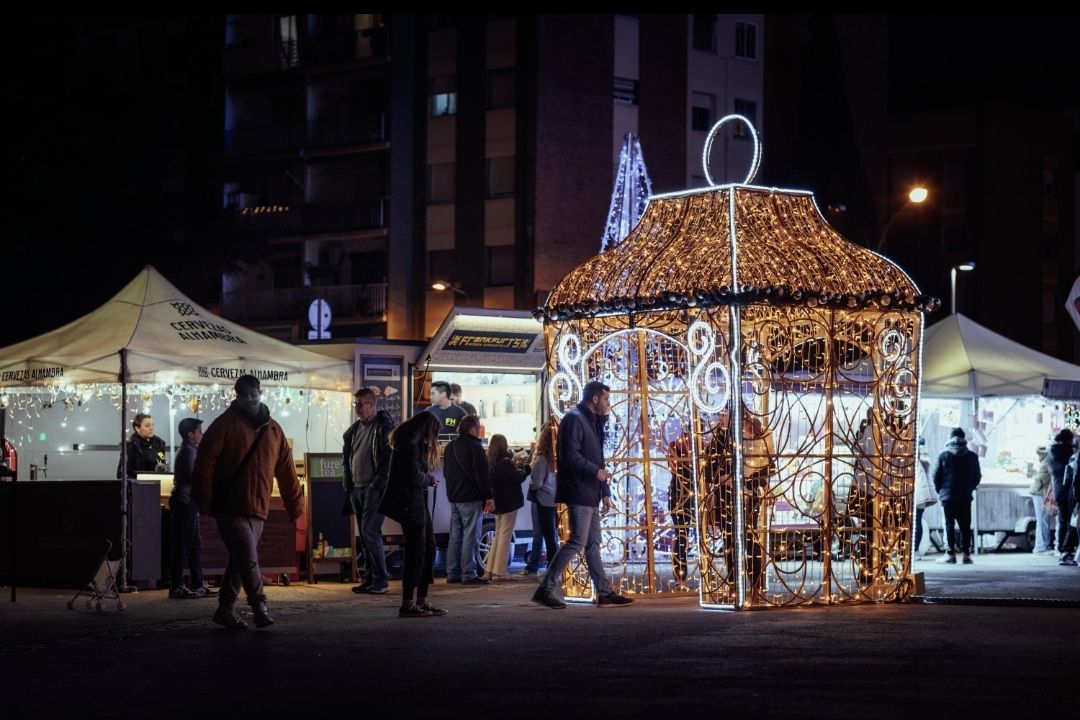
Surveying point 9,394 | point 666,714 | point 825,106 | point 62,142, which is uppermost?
point 825,106

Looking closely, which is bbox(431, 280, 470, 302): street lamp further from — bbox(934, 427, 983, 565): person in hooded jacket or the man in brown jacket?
the man in brown jacket

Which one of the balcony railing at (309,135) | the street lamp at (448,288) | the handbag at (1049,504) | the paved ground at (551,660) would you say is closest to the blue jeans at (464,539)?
the paved ground at (551,660)

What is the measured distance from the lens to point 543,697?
10117 millimetres

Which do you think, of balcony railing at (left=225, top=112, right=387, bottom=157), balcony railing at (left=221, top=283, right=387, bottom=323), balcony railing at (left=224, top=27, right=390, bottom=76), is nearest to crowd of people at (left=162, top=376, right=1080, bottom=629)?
balcony railing at (left=221, top=283, right=387, bottom=323)

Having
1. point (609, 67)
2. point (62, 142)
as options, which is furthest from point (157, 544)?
point (609, 67)

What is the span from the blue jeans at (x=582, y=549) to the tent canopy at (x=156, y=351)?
5383 mm

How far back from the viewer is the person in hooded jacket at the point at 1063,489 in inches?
955

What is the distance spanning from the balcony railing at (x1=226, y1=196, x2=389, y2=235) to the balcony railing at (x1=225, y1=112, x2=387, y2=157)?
185 cm

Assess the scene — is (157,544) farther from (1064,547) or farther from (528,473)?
(1064,547)

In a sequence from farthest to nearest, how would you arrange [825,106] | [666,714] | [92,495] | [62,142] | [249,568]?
[825,106], [62,142], [92,495], [249,568], [666,714]

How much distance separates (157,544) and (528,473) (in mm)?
4569

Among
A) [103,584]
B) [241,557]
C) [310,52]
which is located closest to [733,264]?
[241,557]

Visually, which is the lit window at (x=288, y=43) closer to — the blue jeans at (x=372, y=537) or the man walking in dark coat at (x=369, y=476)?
the man walking in dark coat at (x=369, y=476)

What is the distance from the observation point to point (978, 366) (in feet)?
89.6
